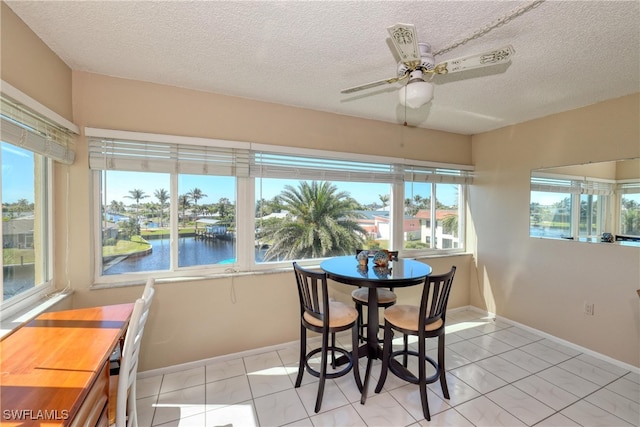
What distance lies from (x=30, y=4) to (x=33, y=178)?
3.41 ft

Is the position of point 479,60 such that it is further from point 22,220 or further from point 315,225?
point 22,220

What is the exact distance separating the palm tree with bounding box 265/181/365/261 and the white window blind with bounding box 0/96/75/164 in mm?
1707

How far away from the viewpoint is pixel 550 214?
10.1ft

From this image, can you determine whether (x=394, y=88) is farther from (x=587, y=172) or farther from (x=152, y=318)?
(x=152, y=318)

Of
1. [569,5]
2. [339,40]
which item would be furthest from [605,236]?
[339,40]

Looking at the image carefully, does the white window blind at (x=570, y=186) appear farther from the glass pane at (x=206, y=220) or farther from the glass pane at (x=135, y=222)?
the glass pane at (x=135, y=222)

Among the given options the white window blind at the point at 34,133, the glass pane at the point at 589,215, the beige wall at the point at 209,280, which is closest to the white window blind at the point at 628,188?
the glass pane at the point at 589,215

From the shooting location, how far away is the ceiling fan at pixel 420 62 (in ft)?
4.16

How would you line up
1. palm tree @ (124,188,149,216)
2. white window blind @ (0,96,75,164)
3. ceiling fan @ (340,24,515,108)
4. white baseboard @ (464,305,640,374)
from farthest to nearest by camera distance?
white baseboard @ (464,305,640,374)
palm tree @ (124,188,149,216)
white window blind @ (0,96,75,164)
ceiling fan @ (340,24,515,108)

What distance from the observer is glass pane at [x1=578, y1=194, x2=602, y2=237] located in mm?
2711

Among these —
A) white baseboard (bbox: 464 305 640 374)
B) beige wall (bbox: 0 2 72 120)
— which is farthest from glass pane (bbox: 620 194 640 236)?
beige wall (bbox: 0 2 72 120)

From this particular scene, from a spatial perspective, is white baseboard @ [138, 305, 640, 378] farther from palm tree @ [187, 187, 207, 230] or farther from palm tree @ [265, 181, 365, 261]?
palm tree @ [187, 187, 207, 230]

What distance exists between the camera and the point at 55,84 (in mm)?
1916

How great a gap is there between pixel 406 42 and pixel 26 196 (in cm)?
243
